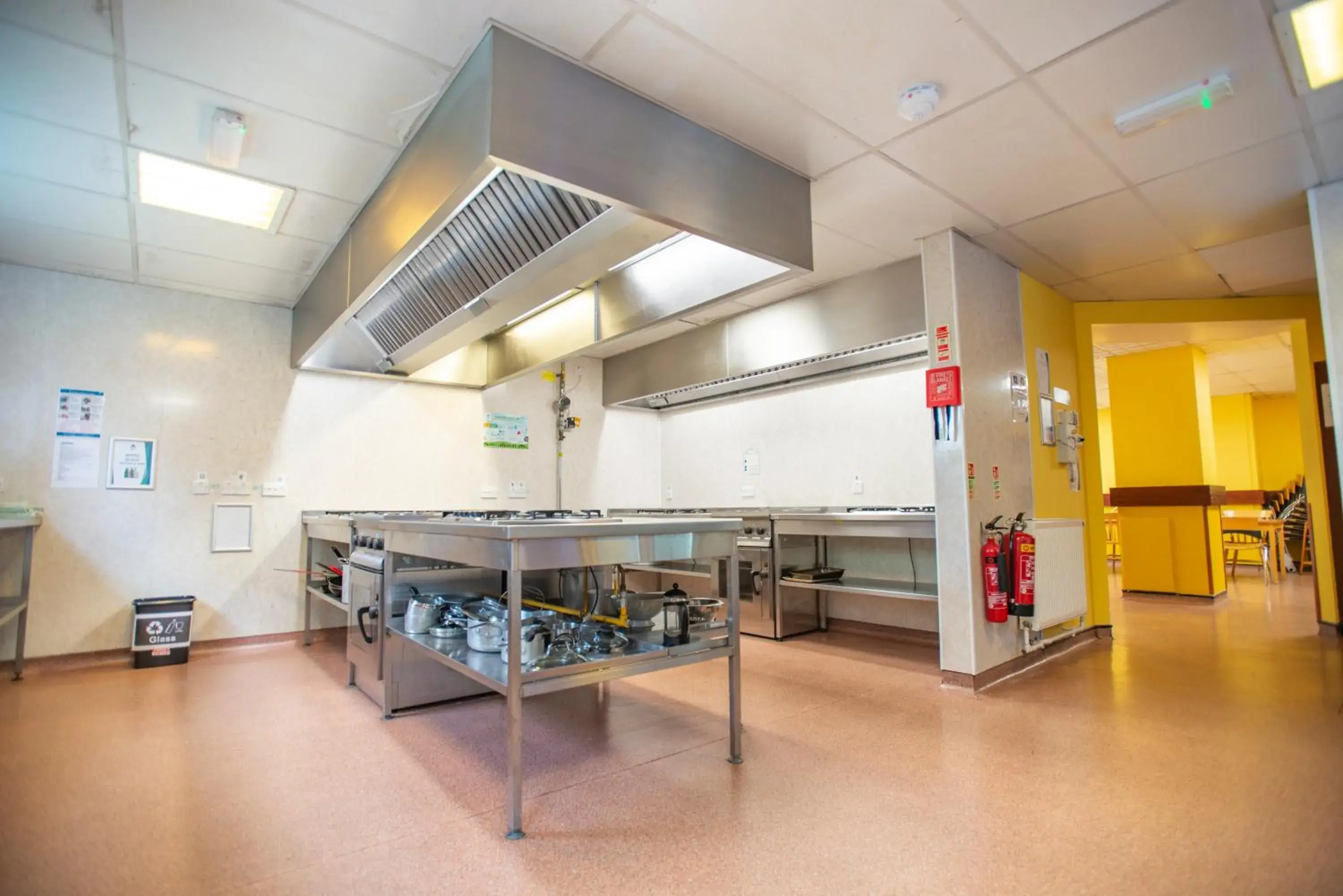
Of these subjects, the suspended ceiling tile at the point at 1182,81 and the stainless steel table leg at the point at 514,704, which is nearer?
the stainless steel table leg at the point at 514,704

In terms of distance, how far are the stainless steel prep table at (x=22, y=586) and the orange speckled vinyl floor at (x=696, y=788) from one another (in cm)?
21

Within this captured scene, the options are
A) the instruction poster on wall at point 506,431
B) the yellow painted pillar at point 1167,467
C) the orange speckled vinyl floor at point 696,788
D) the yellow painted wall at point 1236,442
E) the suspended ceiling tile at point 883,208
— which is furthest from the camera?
the yellow painted wall at point 1236,442

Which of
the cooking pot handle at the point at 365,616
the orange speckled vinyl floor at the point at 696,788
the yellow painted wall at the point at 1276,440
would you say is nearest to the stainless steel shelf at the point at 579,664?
the orange speckled vinyl floor at the point at 696,788

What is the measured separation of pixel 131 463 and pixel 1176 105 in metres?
5.68

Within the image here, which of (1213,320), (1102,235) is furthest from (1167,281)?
(1102,235)

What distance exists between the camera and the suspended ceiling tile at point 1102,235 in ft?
10.3

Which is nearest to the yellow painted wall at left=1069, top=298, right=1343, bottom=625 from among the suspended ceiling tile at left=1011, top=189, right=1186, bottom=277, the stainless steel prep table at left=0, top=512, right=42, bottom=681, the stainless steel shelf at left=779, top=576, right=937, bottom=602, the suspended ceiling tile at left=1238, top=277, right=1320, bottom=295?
the suspended ceiling tile at left=1238, top=277, right=1320, bottom=295

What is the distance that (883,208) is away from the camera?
313cm

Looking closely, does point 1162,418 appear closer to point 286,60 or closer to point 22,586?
point 286,60

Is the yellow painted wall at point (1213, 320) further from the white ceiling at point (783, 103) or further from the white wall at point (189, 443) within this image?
the white wall at point (189, 443)

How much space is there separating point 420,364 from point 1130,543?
692 cm

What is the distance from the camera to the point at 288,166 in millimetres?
2680

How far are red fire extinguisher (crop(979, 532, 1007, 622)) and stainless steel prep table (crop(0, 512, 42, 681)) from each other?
5044mm

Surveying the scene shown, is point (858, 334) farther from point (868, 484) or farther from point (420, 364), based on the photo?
point (420, 364)
